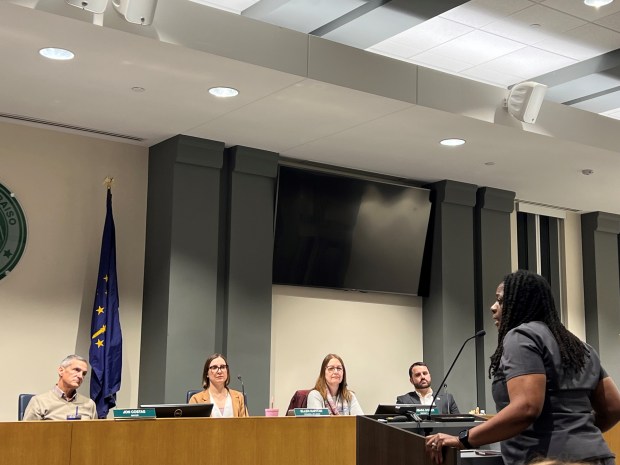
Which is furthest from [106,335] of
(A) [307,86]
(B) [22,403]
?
(A) [307,86]

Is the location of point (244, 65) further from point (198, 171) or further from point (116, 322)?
point (116, 322)

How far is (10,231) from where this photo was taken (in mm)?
6070

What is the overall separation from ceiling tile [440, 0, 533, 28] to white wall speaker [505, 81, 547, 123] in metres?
0.66

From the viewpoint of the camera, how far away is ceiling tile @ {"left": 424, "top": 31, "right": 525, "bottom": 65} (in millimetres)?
5758

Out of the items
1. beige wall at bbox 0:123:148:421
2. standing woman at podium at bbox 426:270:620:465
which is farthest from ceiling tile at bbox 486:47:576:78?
standing woman at podium at bbox 426:270:620:465

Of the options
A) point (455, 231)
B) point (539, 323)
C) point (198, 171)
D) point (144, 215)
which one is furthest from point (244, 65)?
point (455, 231)

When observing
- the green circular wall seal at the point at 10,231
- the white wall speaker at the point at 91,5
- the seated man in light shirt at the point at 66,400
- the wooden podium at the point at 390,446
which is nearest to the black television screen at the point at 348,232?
the green circular wall seal at the point at 10,231

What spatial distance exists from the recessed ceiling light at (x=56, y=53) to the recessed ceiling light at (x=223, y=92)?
0.92 metres

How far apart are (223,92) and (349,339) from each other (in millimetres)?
2984

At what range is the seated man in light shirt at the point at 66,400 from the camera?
203 inches

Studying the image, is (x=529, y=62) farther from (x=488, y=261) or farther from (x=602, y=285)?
(x=602, y=285)

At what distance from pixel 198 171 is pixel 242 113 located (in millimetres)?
869

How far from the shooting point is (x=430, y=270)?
7.98 meters

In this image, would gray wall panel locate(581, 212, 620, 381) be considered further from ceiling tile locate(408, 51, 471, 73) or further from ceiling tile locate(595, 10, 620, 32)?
ceiling tile locate(595, 10, 620, 32)
